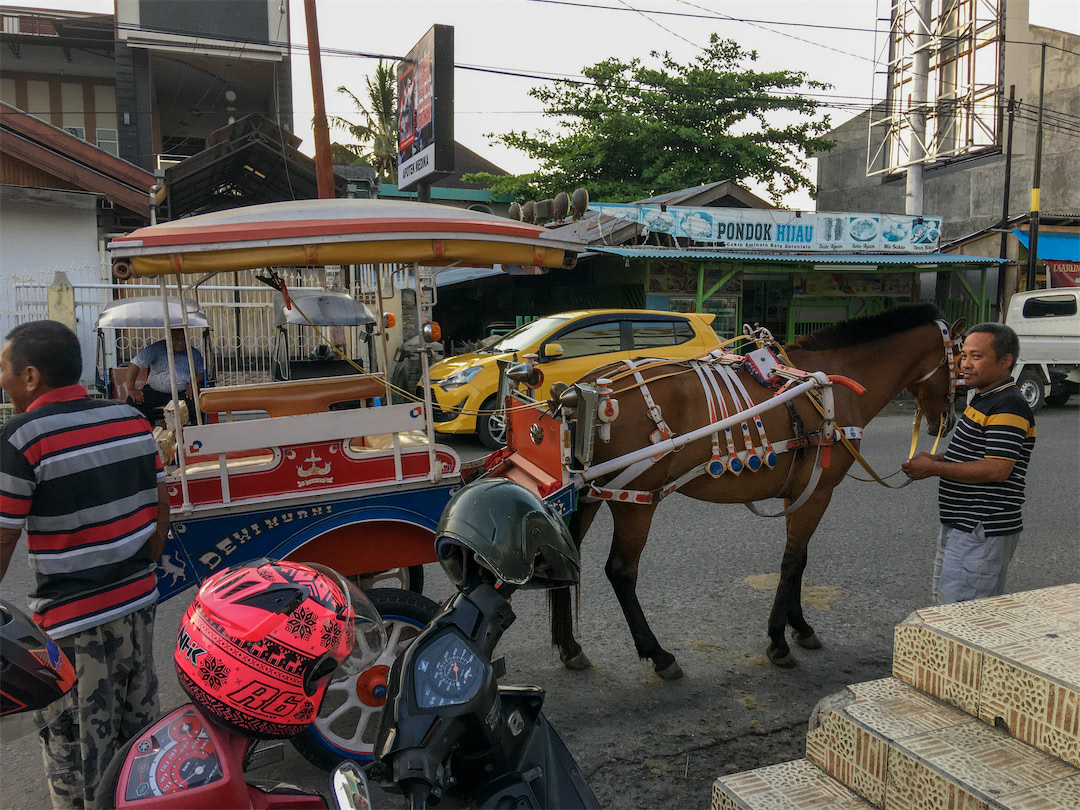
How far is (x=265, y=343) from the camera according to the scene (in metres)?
11.5

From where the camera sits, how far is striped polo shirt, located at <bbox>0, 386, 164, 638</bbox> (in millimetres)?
2186

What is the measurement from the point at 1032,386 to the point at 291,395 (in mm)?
13602

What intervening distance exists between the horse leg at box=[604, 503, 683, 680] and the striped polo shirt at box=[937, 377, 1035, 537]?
1.37 m

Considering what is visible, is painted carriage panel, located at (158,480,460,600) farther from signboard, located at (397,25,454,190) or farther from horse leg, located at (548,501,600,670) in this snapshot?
signboard, located at (397,25,454,190)

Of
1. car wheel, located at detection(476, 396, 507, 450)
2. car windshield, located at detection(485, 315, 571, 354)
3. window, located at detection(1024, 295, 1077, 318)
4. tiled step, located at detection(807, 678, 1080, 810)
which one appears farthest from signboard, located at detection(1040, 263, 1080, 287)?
tiled step, located at detection(807, 678, 1080, 810)

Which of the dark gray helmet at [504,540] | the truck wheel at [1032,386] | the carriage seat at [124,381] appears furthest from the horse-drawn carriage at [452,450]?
the truck wheel at [1032,386]

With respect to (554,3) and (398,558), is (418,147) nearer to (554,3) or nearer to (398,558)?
(554,3)

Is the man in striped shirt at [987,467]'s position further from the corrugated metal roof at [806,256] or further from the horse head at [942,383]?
the corrugated metal roof at [806,256]

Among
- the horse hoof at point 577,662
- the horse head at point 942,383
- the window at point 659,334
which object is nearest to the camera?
the horse hoof at point 577,662

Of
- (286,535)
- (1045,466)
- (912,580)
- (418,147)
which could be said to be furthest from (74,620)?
(418,147)

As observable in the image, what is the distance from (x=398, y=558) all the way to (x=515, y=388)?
1.11m

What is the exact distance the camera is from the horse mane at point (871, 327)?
174 inches

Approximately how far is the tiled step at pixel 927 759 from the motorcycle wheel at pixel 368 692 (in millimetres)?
1530

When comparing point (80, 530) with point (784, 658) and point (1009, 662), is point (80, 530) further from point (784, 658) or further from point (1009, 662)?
point (784, 658)
